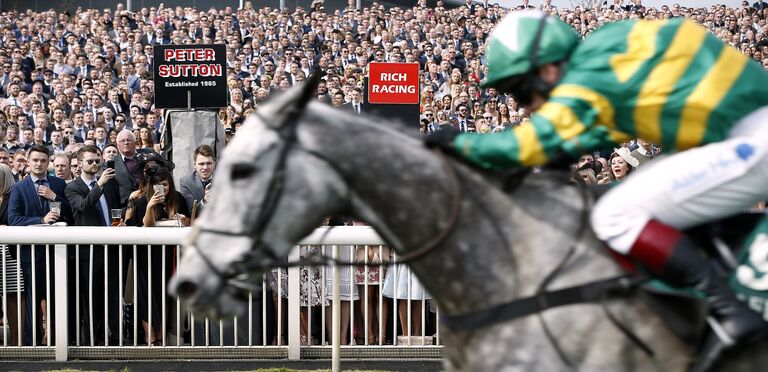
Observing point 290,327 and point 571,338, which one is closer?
point 571,338

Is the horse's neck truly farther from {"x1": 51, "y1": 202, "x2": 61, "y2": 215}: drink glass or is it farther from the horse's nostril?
{"x1": 51, "y1": 202, "x2": 61, "y2": 215}: drink glass

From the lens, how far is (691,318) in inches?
119

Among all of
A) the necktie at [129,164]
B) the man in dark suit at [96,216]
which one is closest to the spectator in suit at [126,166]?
the necktie at [129,164]

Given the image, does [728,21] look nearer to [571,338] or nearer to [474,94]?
[474,94]

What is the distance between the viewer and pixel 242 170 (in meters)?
2.96

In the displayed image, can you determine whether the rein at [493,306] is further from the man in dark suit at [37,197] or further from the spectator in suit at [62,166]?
the spectator in suit at [62,166]

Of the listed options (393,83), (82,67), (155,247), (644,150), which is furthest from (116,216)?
(82,67)

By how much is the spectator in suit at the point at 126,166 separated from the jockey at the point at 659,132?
5799 millimetres

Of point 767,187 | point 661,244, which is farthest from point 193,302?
point 767,187

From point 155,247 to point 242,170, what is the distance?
433 cm

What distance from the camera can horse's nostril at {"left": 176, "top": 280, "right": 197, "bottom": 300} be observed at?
2898mm

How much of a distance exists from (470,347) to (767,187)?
1.12 m

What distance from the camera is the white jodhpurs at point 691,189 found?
2.98 metres

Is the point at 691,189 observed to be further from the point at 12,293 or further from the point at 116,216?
the point at 12,293
